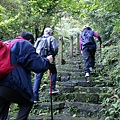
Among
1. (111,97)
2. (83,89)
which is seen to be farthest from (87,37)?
(111,97)

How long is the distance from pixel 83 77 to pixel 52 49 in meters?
1.78

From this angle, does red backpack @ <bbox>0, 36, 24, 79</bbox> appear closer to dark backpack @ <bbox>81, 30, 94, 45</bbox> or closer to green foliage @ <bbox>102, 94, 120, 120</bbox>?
green foliage @ <bbox>102, 94, 120, 120</bbox>

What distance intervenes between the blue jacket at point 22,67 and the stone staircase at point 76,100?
1.70 metres

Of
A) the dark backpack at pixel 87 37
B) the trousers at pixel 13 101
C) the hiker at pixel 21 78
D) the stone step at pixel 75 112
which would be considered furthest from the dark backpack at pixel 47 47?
the trousers at pixel 13 101

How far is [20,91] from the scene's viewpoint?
9.27 ft

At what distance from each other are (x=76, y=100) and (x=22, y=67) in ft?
8.38

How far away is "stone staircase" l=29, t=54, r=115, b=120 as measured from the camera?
4484 mm

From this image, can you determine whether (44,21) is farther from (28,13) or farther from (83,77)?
(83,77)

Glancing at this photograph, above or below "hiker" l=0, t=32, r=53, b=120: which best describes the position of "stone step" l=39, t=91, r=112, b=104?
below

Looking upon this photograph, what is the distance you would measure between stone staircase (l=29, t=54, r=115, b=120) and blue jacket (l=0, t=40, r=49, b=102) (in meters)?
1.70

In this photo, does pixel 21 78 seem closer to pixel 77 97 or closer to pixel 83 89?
pixel 77 97

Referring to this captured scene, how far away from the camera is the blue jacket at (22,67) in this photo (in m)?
2.78

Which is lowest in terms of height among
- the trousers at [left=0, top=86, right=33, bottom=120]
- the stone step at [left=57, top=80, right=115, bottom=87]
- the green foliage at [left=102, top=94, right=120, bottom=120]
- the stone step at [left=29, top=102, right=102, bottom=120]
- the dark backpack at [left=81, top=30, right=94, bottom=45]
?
the stone step at [left=29, top=102, right=102, bottom=120]

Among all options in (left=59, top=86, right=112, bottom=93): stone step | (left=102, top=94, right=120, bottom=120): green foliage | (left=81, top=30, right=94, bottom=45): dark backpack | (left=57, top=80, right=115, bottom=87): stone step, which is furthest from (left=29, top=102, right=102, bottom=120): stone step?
(left=81, top=30, right=94, bottom=45): dark backpack
